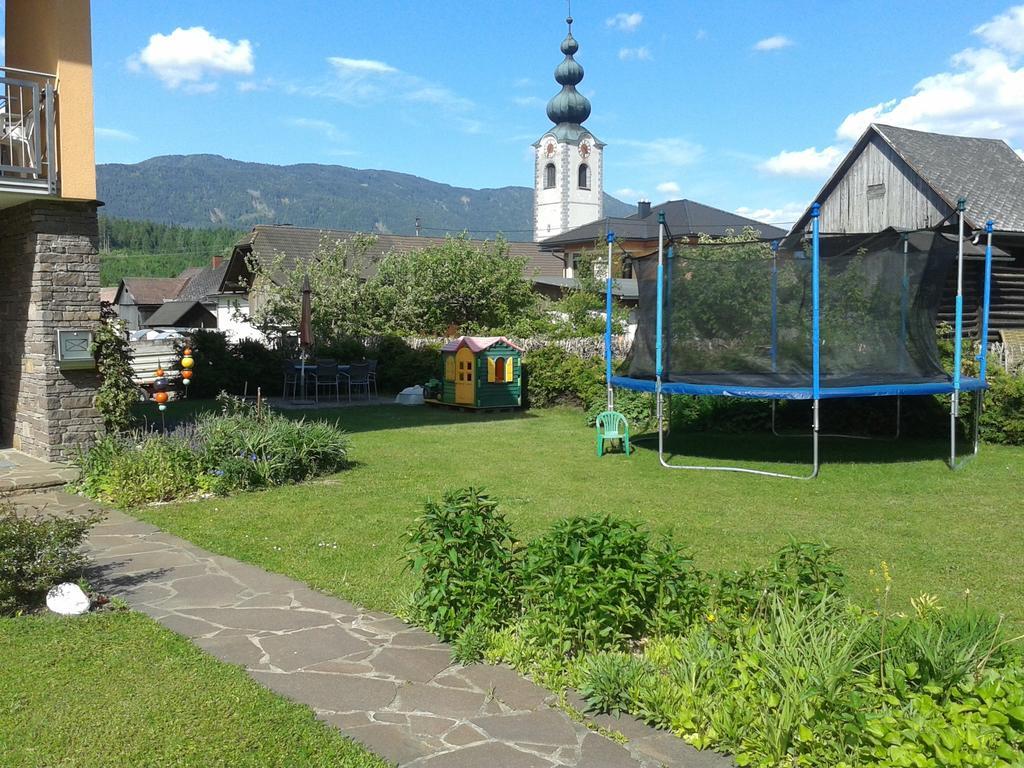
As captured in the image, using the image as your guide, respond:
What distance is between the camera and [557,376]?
16.3 m

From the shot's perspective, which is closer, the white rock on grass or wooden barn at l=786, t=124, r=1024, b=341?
the white rock on grass

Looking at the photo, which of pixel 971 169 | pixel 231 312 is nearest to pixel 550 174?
pixel 231 312

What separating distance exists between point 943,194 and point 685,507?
1370 centimetres

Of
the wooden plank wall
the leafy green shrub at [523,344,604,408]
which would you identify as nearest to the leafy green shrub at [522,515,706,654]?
the leafy green shrub at [523,344,604,408]

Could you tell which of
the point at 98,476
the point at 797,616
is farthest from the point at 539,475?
the point at 797,616

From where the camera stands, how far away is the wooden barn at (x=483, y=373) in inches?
615

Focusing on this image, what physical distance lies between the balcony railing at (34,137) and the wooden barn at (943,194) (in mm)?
13591

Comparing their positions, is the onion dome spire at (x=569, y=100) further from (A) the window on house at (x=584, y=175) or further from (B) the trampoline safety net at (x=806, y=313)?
(B) the trampoline safety net at (x=806, y=313)

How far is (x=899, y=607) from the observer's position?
507 centimetres

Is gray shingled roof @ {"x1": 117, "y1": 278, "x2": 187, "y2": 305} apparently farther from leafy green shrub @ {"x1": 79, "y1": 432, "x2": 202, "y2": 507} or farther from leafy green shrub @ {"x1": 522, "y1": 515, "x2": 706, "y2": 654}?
leafy green shrub @ {"x1": 522, "y1": 515, "x2": 706, "y2": 654}

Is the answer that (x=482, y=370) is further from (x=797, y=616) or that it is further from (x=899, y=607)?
(x=797, y=616)

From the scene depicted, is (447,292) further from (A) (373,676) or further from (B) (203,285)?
(B) (203,285)

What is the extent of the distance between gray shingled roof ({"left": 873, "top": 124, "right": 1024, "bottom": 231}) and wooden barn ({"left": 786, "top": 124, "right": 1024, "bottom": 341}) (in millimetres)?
20

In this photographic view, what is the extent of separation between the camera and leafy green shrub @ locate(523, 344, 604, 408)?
15.9 meters
